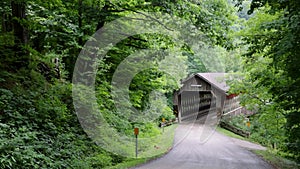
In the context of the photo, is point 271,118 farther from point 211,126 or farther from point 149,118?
point 211,126

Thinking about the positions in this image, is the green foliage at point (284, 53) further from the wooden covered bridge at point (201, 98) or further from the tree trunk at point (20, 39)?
the wooden covered bridge at point (201, 98)

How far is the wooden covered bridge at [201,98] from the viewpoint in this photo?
110 feet

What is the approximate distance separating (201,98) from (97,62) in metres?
26.2

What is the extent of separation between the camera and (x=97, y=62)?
44.3 feet

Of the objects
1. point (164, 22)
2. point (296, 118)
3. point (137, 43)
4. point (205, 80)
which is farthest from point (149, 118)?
point (205, 80)

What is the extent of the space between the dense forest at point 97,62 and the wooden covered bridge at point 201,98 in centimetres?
1643

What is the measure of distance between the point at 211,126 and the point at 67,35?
908 inches

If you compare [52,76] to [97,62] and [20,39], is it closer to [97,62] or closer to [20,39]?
[97,62]

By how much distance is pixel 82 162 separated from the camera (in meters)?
8.50

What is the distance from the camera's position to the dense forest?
7.23 metres

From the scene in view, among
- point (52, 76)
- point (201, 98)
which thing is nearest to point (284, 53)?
point (52, 76)

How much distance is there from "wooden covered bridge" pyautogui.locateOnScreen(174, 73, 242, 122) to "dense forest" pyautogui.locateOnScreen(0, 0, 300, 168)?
1643cm

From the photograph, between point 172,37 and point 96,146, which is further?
point 172,37

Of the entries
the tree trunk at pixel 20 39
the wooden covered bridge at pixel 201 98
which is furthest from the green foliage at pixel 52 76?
the wooden covered bridge at pixel 201 98
